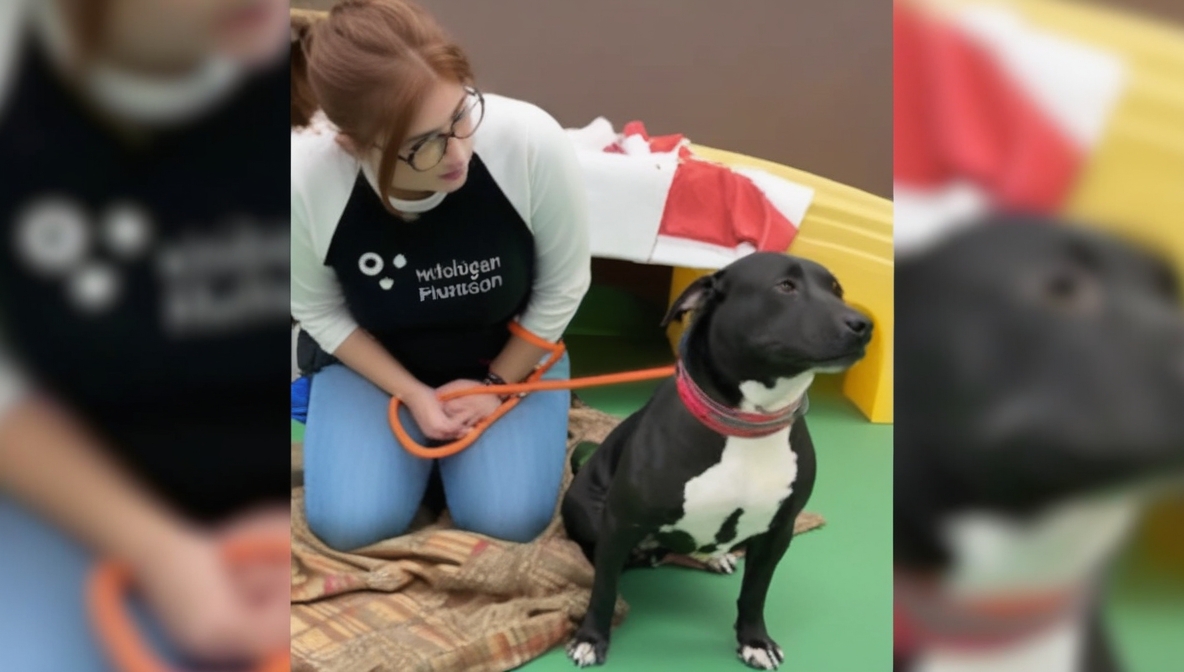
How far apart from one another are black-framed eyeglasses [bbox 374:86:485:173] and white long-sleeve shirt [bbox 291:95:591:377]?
0.06 meters

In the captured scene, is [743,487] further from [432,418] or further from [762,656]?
[432,418]

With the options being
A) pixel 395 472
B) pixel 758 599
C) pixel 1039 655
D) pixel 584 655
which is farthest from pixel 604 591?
pixel 1039 655

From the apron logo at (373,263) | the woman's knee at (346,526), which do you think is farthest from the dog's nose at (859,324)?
the woman's knee at (346,526)

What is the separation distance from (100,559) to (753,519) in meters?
0.76

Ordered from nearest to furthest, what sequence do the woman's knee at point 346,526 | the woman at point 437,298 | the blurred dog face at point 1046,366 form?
the blurred dog face at point 1046,366
the woman at point 437,298
the woman's knee at point 346,526

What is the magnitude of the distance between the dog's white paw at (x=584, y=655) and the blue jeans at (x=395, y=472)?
0.24m

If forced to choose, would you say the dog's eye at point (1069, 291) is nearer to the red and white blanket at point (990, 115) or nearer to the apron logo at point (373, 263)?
the red and white blanket at point (990, 115)

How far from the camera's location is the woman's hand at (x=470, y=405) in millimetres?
1254

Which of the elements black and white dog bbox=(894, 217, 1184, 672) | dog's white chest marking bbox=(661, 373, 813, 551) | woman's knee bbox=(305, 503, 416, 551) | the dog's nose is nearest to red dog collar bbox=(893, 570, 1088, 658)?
black and white dog bbox=(894, 217, 1184, 672)

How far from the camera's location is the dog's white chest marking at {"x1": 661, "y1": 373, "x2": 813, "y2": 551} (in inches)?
36.3

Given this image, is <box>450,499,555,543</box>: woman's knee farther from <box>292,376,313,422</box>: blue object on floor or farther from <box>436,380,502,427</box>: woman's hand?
<box>292,376,313,422</box>: blue object on floor

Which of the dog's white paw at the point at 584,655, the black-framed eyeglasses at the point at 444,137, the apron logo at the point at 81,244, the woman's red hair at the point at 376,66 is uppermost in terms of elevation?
the apron logo at the point at 81,244

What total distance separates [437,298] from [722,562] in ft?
1.78

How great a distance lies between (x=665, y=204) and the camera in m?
1.54
